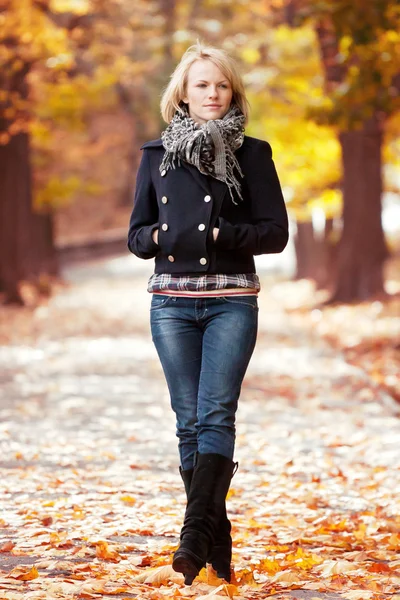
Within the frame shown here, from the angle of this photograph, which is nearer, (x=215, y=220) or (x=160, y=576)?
(x=215, y=220)

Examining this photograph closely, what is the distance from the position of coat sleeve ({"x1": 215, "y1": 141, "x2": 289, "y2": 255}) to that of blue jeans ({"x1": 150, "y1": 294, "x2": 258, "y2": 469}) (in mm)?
245

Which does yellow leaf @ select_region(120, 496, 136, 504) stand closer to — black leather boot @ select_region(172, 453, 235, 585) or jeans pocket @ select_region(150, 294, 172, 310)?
black leather boot @ select_region(172, 453, 235, 585)

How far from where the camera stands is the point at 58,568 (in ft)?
17.2

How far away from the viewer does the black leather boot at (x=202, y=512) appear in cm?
463

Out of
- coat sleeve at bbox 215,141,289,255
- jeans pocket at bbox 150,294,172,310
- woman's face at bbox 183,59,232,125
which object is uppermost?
woman's face at bbox 183,59,232,125

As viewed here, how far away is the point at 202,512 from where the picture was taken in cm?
482

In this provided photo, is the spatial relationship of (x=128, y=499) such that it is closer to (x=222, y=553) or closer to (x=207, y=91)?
(x=222, y=553)

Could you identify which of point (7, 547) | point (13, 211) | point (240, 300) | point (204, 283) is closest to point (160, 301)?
point (204, 283)

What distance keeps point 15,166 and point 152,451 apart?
683 inches

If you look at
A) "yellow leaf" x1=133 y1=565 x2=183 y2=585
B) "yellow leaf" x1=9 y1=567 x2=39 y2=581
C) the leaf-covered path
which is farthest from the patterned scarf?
"yellow leaf" x1=9 y1=567 x2=39 y2=581

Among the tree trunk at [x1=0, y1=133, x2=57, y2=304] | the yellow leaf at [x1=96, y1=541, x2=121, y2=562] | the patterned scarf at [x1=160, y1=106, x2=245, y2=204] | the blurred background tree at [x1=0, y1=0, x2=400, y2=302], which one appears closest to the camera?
the patterned scarf at [x1=160, y1=106, x2=245, y2=204]

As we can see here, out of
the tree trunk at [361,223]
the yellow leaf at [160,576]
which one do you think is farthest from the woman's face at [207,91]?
the tree trunk at [361,223]

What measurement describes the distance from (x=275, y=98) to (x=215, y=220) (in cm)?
1980

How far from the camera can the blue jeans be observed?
4906mm
